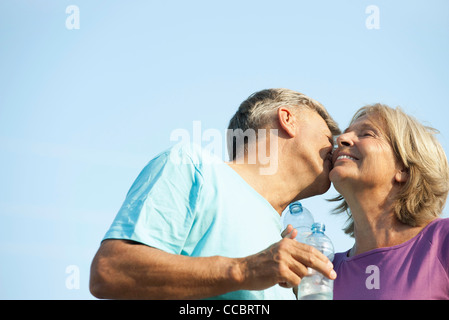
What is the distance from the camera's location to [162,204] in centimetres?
349

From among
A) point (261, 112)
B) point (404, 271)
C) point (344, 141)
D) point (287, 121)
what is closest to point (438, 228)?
point (404, 271)

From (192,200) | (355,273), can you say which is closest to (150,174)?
(192,200)

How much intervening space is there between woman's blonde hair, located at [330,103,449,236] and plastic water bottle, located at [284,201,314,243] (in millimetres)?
1170

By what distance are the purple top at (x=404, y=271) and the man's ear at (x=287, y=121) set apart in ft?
4.04

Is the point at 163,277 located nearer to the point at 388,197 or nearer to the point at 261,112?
the point at 261,112

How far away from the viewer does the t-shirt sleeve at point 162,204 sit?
3.34 metres

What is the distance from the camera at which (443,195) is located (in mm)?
4898

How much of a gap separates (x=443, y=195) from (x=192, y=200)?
97.7 inches

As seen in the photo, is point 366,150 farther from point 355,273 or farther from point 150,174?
point 150,174

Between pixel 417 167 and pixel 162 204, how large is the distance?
7.98ft

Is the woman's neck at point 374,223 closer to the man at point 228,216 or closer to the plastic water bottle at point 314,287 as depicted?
the man at point 228,216

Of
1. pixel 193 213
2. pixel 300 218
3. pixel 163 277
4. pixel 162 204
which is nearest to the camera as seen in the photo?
pixel 163 277

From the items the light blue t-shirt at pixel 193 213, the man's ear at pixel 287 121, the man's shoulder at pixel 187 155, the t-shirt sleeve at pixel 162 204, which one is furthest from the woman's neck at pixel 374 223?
the t-shirt sleeve at pixel 162 204
